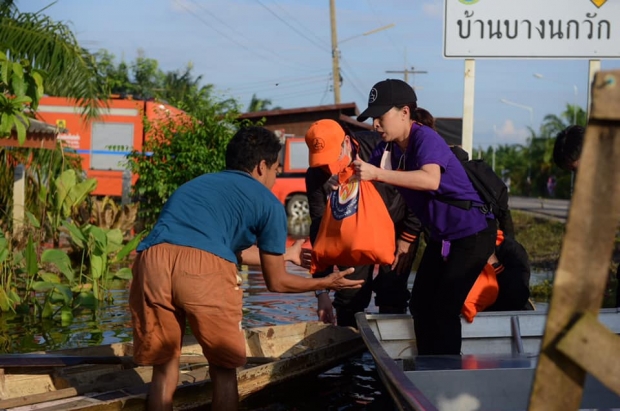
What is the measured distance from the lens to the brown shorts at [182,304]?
466 cm

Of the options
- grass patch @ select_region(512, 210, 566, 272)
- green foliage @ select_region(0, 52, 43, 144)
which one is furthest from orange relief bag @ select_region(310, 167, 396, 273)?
grass patch @ select_region(512, 210, 566, 272)

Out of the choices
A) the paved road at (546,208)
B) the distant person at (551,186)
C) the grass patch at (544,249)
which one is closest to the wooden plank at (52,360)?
the grass patch at (544,249)

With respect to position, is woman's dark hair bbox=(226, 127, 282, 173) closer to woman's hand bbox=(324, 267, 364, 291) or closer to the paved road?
woman's hand bbox=(324, 267, 364, 291)

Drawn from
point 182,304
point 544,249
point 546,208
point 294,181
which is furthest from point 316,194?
point 546,208

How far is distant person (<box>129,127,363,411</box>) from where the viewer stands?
4672 mm

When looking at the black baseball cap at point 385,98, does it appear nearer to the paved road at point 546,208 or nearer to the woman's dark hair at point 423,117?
the woman's dark hair at point 423,117

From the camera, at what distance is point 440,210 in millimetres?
5598

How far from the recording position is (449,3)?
8180mm

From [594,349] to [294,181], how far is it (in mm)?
25295

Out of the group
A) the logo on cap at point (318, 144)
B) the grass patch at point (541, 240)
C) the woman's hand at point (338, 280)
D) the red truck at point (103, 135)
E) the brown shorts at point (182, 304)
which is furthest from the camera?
the red truck at point (103, 135)

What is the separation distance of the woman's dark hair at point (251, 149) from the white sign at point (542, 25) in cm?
367

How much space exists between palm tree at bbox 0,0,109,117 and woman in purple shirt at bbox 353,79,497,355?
8.94 meters

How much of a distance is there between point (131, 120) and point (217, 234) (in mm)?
21384

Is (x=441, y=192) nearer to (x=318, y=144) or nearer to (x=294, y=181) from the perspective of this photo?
(x=318, y=144)
